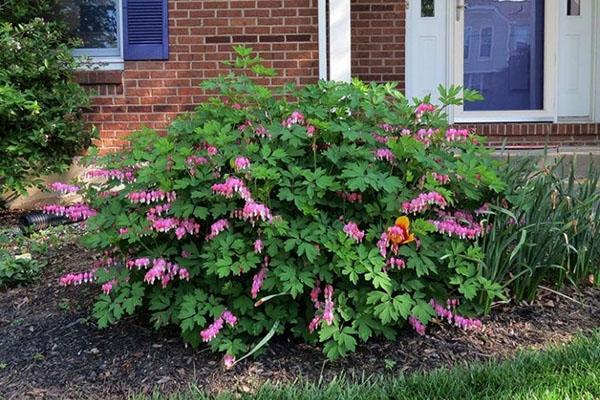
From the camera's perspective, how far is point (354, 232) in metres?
2.98

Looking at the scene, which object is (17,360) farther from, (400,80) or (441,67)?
(441,67)

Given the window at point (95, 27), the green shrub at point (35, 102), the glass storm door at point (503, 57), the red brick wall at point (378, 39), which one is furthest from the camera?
the glass storm door at point (503, 57)

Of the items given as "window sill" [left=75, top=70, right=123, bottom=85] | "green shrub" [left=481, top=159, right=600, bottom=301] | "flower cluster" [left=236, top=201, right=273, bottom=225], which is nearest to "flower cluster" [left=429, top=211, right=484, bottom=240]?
"green shrub" [left=481, top=159, right=600, bottom=301]

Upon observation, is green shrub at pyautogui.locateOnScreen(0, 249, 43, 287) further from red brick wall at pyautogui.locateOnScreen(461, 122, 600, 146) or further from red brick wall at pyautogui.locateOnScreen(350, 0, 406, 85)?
red brick wall at pyautogui.locateOnScreen(461, 122, 600, 146)

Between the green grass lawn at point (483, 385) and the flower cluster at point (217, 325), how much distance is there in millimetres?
237

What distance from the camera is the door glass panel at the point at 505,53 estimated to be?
24.5 ft

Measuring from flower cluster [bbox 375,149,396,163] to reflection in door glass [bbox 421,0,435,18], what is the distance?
15.1 feet

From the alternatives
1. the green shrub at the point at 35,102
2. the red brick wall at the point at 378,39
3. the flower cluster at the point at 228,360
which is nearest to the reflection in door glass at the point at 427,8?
the red brick wall at the point at 378,39

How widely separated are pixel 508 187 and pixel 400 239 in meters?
0.82

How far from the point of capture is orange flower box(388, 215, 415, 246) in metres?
2.96

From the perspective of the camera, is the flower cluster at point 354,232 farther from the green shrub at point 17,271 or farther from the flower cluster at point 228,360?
the green shrub at point 17,271

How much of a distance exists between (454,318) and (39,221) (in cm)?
344

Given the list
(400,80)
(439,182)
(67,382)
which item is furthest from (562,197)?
(400,80)

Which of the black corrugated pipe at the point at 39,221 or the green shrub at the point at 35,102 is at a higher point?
the green shrub at the point at 35,102
